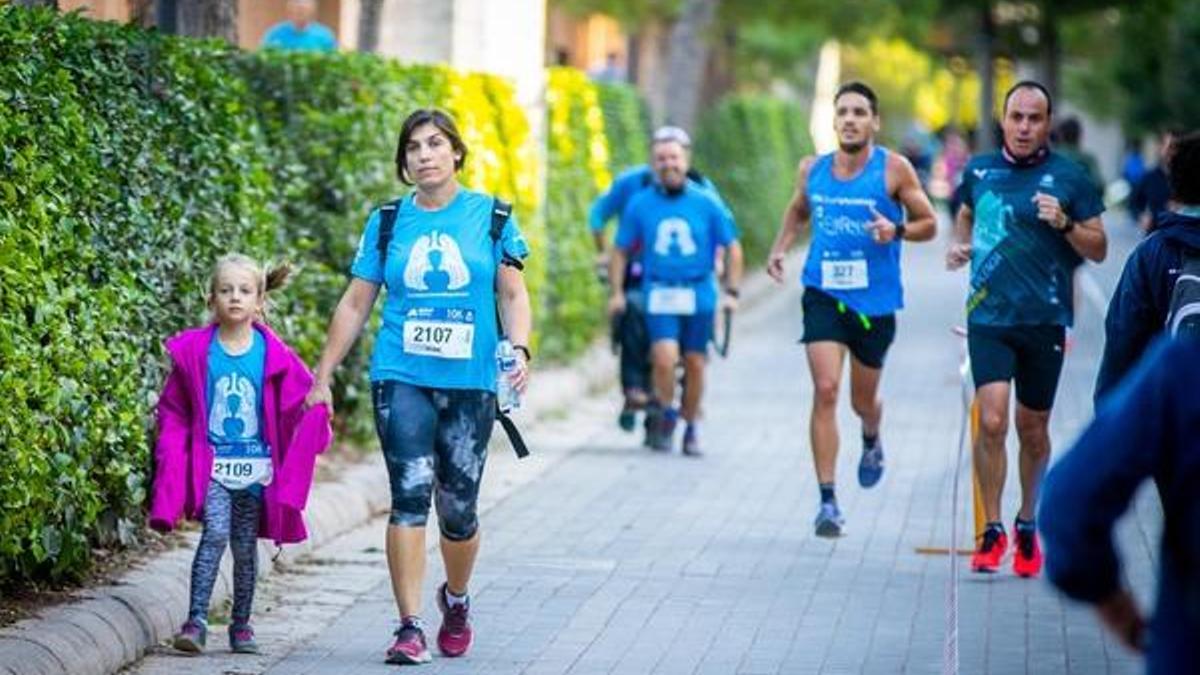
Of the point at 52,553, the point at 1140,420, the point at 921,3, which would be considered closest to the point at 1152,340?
the point at 52,553

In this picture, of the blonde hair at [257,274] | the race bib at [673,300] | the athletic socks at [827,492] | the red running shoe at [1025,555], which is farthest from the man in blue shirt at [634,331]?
the blonde hair at [257,274]

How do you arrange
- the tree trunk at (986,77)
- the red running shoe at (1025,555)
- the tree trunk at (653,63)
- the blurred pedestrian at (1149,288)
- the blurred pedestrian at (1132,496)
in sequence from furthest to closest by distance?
the tree trunk at (986,77) < the tree trunk at (653,63) < the red running shoe at (1025,555) < the blurred pedestrian at (1149,288) < the blurred pedestrian at (1132,496)

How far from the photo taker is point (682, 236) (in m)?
16.3

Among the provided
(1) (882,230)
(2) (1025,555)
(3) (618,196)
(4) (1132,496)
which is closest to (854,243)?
(1) (882,230)

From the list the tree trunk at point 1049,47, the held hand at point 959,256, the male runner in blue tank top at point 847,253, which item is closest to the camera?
the held hand at point 959,256

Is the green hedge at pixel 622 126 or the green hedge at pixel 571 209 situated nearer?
the green hedge at pixel 571 209

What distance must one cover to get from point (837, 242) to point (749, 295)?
18.2 m

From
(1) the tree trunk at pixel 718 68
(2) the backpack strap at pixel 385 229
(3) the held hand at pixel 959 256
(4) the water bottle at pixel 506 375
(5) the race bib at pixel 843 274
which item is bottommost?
(4) the water bottle at pixel 506 375

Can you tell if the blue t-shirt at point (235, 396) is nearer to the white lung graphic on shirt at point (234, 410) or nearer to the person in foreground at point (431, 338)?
the white lung graphic on shirt at point (234, 410)

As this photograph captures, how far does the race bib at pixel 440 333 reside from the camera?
9.24 m

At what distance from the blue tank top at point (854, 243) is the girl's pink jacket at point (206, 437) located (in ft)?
12.4

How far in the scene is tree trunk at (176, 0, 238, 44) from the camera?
561 inches

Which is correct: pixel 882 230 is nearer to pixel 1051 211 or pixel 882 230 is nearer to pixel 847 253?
pixel 847 253

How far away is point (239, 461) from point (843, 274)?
398 centimetres
